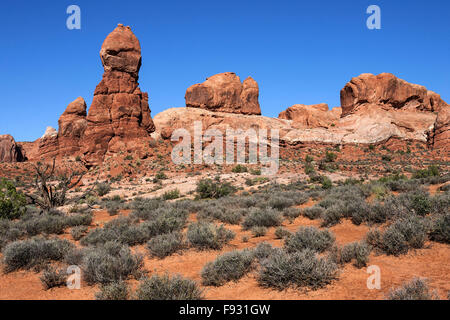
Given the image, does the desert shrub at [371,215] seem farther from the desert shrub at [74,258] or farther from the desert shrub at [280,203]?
the desert shrub at [74,258]

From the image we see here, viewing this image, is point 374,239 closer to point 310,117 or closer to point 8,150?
point 310,117

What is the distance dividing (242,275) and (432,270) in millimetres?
3014

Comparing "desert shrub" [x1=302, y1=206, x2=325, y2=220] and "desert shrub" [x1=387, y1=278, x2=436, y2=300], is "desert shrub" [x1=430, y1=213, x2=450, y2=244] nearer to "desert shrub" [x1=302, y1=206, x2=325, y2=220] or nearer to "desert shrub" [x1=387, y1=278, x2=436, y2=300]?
"desert shrub" [x1=387, y1=278, x2=436, y2=300]

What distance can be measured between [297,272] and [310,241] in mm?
1599

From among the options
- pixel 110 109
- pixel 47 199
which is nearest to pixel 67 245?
pixel 47 199

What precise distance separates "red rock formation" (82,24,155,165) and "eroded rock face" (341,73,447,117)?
134 ft

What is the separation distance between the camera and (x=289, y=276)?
4.16m

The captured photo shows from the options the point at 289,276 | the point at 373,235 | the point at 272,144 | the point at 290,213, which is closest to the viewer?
the point at 289,276

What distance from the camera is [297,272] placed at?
4.09 m

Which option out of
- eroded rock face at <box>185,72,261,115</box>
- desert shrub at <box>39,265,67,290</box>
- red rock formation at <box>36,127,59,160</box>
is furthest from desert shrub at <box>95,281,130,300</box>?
red rock formation at <box>36,127,59,160</box>

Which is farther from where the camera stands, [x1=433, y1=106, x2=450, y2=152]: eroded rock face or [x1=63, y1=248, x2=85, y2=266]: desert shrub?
[x1=433, y1=106, x2=450, y2=152]: eroded rock face

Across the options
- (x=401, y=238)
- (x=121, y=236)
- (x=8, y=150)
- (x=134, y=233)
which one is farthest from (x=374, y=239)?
(x=8, y=150)

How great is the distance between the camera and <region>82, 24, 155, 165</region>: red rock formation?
4369cm
